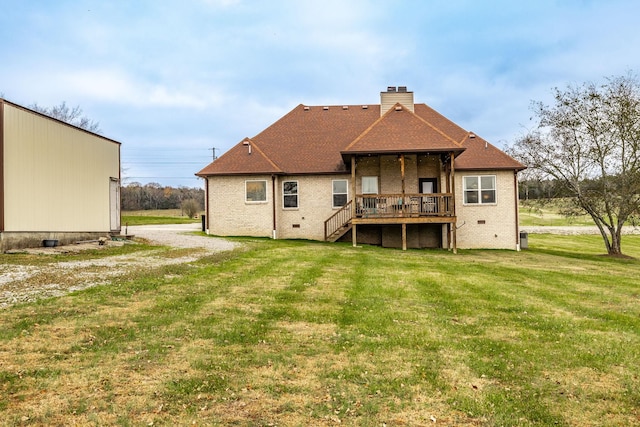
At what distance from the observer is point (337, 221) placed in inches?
886

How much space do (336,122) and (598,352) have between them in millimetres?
21402

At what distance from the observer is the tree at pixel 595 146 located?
813 inches

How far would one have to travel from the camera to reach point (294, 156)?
930 inches

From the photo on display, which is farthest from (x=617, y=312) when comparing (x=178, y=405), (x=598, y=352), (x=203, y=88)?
(x=203, y=88)

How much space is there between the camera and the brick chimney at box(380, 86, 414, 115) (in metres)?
24.8

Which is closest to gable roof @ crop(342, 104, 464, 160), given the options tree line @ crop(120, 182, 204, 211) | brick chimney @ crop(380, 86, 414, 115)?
brick chimney @ crop(380, 86, 414, 115)

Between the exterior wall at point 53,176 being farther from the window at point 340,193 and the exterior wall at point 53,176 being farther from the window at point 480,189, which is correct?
the window at point 480,189

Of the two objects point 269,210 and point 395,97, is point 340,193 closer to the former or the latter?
point 269,210

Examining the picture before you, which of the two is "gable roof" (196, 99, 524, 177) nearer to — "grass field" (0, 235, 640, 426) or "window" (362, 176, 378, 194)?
"window" (362, 176, 378, 194)

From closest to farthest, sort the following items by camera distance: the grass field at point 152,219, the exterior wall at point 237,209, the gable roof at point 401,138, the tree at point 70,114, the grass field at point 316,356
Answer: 1. the grass field at point 316,356
2. the gable roof at point 401,138
3. the exterior wall at point 237,209
4. the tree at point 70,114
5. the grass field at point 152,219

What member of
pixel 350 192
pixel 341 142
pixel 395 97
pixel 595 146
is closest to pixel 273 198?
pixel 350 192

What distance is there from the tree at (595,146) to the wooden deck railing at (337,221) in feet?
30.4

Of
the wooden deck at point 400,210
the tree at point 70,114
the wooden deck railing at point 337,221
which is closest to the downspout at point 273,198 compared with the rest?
the wooden deck railing at point 337,221

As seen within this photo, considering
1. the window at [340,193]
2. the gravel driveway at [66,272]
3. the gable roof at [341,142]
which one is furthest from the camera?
the window at [340,193]
